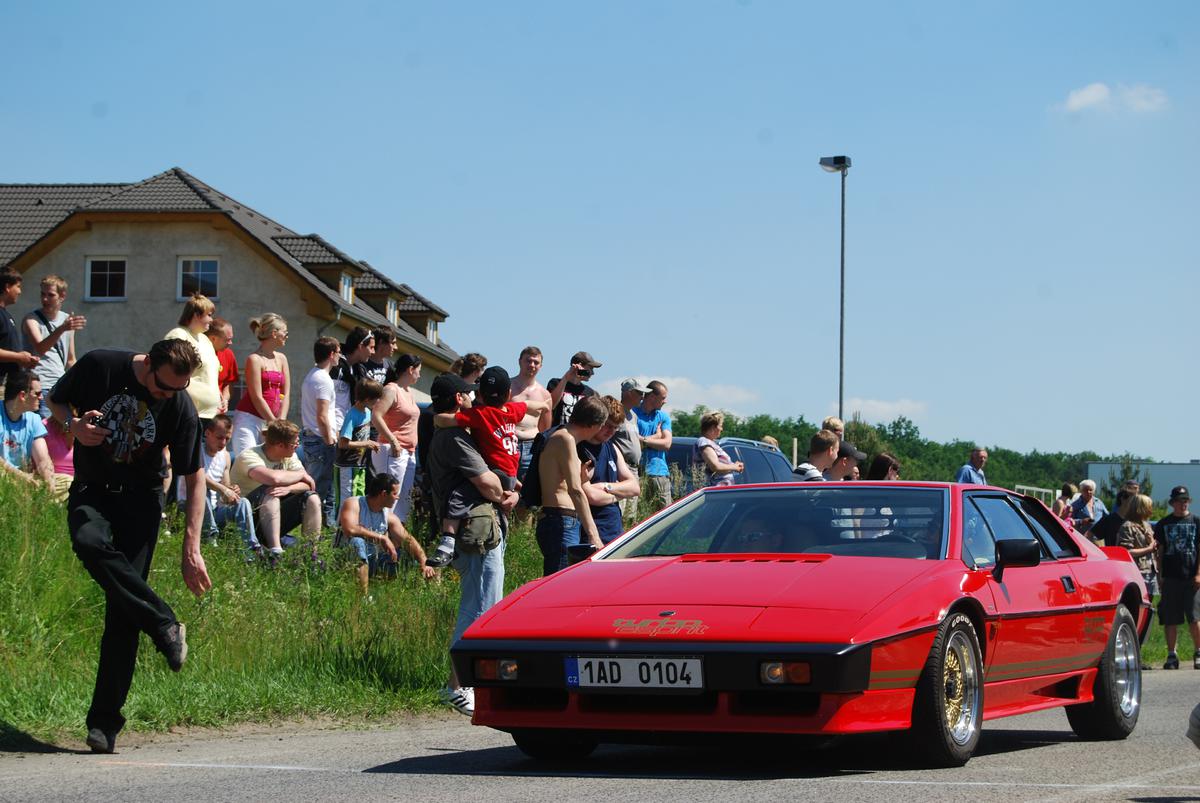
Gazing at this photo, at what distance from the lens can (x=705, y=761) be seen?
7336 millimetres

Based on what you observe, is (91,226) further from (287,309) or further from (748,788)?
(748,788)

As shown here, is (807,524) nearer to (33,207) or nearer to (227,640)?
(227,640)

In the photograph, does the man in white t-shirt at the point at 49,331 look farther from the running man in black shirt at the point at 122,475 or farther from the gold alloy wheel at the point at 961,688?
the gold alloy wheel at the point at 961,688

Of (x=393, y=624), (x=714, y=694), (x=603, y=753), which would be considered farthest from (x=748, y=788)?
(x=393, y=624)

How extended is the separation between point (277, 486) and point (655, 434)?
5.24 m

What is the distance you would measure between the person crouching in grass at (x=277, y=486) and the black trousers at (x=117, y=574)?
5.59 metres

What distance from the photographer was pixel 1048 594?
8.35 m

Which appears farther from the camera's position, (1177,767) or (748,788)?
(1177,767)

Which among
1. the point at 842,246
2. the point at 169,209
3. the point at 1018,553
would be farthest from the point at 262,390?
the point at 169,209

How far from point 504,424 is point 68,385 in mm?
3258

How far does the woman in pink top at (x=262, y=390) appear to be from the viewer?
48.6 feet

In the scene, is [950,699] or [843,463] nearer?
[950,699]

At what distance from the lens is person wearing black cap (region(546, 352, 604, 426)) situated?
1580 centimetres

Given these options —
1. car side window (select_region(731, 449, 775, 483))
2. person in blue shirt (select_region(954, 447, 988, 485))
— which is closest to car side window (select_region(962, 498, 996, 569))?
person in blue shirt (select_region(954, 447, 988, 485))
